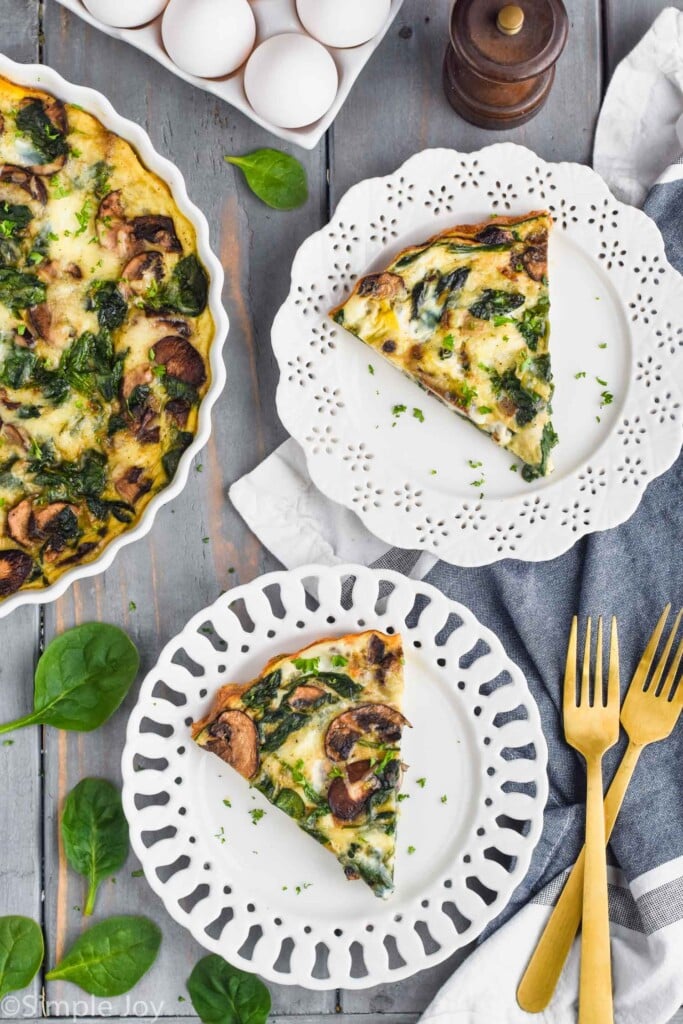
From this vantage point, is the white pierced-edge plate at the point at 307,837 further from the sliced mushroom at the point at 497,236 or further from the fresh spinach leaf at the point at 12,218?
the fresh spinach leaf at the point at 12,218

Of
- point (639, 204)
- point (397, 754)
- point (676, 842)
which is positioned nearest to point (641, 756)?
point (676, 842)

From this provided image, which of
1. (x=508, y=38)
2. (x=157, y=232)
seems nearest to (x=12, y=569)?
(x=157, y=232)

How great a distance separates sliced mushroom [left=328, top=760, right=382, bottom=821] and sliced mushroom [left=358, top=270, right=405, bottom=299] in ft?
4.79

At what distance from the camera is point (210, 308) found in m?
3.02

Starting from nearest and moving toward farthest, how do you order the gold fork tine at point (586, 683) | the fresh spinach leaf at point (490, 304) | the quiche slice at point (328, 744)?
the quiche slice at point (328, 744) → the fresh spinach leaf at point (490, 304) → the gold fork tine at point (586, 683)

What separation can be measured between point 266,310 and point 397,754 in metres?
1.53

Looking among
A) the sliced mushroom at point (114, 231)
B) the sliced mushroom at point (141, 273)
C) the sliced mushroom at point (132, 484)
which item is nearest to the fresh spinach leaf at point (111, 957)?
the sliced mushroom at point (132, 484)

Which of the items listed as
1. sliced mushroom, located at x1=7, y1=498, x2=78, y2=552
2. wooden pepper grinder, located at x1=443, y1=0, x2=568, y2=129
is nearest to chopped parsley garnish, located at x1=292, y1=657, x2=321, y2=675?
sliced mushroom, located at x1=7, y1=498, x2=78, y2=552

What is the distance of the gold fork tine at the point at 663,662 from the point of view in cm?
348

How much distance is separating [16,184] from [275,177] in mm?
884

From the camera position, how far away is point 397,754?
3271mm

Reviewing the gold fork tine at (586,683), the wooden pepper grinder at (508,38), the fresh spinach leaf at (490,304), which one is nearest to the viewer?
the wooden pepper grinder at (508,38)

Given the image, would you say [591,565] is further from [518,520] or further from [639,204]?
[639,204]

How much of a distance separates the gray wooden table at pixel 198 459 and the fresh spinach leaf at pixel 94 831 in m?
0.08
